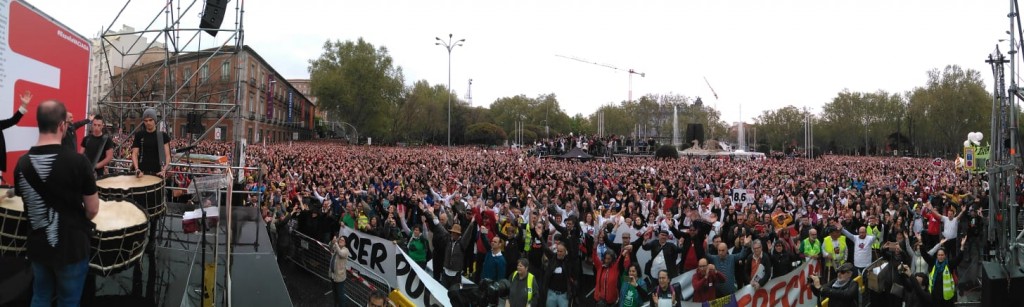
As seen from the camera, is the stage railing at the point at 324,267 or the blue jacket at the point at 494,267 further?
the stage railing at the point at 324,267

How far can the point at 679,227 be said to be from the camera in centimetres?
1091

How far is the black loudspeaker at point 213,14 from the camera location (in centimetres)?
1190

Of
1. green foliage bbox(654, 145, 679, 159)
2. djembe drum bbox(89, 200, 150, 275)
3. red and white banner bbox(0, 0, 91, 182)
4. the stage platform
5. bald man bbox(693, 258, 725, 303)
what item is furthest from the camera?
green foliage bbox(654, 145, 679, 159)

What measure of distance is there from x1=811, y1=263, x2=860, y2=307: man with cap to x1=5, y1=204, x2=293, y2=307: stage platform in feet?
21.2

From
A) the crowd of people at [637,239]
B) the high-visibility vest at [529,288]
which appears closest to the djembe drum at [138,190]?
the crowd of people at [637,239]

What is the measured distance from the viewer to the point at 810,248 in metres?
9.79

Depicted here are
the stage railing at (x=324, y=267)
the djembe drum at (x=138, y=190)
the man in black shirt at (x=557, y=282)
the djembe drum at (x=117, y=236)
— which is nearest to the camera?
the djembe drum at (x=117, y=236)

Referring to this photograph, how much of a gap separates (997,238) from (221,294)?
11193mm

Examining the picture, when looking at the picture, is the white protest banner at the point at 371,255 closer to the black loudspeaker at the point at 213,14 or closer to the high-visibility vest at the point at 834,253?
the black loudspeaker at the point at 213,14

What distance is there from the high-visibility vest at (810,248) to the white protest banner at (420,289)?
225 inches

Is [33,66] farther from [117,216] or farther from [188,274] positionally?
[117,216]

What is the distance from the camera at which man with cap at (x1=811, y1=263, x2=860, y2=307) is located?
7.64 m

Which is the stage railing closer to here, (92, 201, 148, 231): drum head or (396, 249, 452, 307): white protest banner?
(396, 249, 452, 307): white protest banner

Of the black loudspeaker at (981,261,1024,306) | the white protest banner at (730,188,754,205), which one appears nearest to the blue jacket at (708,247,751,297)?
the black loudspeaker at (981,261,1024,306)
